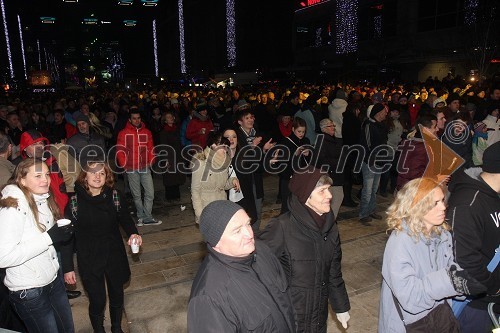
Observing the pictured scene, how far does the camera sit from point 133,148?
7.14 metres

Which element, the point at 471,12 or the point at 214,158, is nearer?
the point at 214,158

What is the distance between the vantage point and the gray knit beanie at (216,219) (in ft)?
7.37

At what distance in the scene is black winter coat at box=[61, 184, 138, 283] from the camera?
3871mm

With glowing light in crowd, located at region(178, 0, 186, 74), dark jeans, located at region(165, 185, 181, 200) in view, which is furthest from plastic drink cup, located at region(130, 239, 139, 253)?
glowing light in crowd, located at region(178, 0, 186, 74)

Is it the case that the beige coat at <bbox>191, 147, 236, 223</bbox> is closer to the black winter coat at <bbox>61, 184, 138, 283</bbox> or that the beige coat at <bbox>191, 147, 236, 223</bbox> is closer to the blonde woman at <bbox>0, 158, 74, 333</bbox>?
the black winter coat at <bbox>61, 184, 138, 283</bbox>

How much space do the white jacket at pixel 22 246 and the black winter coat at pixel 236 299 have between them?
163cm

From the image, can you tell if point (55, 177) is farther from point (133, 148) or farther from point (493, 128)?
point (493, 128)

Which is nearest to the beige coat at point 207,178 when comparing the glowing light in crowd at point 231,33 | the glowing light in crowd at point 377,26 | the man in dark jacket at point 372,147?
the man in dark jacket at point 372,147

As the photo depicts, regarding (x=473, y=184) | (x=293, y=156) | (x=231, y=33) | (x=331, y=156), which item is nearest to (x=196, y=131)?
(x=293, y=156)

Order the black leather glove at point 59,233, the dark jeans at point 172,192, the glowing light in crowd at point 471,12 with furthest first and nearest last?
the glowing light in crowd at point 471,12 < the dark jeans at point 172,192 < the black leather glove at point 59,233

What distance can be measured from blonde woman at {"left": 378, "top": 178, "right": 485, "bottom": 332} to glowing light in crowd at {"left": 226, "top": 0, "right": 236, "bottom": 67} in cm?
4526

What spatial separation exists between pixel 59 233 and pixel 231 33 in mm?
46675

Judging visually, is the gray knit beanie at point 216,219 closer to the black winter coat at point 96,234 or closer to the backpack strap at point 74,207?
the black winter coat at point 96,234

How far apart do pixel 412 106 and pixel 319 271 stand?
395 inches
